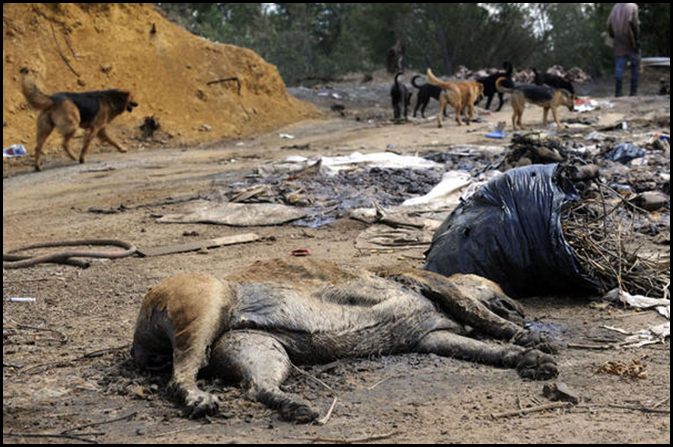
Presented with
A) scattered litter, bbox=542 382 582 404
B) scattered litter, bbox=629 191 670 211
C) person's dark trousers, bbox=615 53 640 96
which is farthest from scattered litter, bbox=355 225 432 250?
person's dark trousers, bbox=615 53 640 96

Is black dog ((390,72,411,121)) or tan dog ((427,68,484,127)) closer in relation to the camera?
tan dog ((427,68,484,127))

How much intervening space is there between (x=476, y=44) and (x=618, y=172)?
885 inches

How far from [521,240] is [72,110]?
1086 centimetres

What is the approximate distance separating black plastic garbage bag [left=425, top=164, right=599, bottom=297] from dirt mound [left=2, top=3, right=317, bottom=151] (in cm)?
1306

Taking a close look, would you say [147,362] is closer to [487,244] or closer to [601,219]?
[487,244]

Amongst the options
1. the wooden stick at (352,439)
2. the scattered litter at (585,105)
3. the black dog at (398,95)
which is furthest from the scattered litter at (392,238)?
the scattered litter at (585,105)

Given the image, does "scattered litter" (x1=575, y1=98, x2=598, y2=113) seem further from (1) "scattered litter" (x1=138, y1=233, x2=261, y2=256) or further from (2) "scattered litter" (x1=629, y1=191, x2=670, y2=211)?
(1) "scattered litter" (x1=138, y1=233, x2=261, y2=256)

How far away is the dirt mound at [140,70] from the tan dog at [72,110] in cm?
230

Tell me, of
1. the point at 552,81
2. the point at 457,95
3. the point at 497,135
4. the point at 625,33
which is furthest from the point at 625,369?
the point at 625,33

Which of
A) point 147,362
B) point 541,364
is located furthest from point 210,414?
point 541,364

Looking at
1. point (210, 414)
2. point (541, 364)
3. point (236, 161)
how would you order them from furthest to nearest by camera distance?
point (236, 161) → point (541, 364) → point (210, 414)

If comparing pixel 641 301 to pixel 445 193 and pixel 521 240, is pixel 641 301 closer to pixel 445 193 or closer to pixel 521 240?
pixel 521 240

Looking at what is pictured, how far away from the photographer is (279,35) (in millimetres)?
35844

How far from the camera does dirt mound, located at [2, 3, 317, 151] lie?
1784 cm
